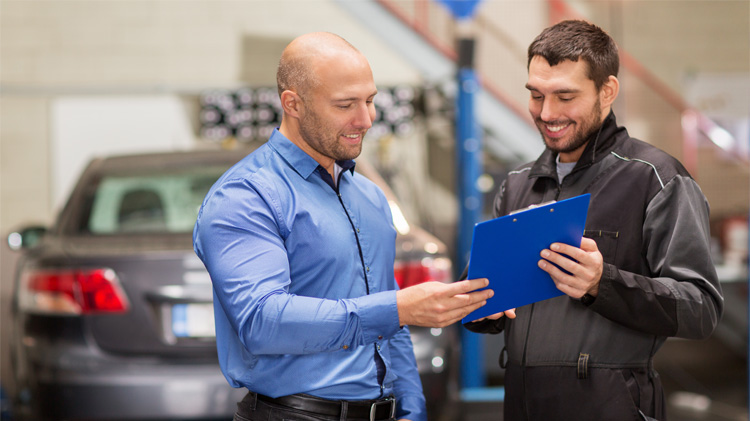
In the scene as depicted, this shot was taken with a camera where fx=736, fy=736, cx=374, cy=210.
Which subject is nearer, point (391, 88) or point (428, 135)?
point (391, 88)

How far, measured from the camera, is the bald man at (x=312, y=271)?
4.60 ft

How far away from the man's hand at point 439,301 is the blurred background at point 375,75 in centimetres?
495

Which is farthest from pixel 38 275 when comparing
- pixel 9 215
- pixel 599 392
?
pixel 9 215

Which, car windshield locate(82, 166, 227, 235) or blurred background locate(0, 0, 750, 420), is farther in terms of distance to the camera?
blurred background locate(0, 0, 750, 420)

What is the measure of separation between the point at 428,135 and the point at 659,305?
7.02 m

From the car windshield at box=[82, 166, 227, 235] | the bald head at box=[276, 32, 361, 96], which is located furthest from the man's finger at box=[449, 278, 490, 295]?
the car windshield at box=[82, 166, 227, 235]

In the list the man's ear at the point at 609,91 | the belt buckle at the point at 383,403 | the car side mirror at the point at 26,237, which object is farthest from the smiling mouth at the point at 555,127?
the car side mirror at the point at 26,237

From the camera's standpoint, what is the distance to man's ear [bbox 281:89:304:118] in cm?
160

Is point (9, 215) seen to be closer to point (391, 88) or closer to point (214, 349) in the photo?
point (391, 88)

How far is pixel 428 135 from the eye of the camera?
8477mm

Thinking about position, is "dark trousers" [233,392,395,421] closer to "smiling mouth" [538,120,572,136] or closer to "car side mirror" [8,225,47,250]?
"smiling mouth" [538,120,572,136]

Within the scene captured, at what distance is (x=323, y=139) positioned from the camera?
1.60 m

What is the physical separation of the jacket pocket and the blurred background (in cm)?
467

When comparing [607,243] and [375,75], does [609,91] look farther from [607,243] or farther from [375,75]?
[375,75]
